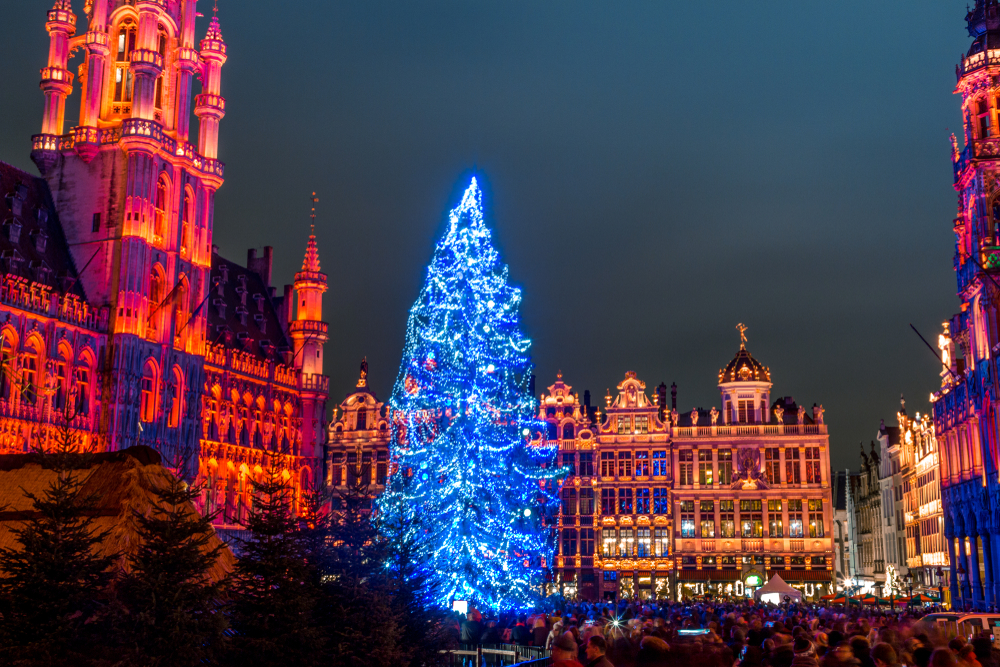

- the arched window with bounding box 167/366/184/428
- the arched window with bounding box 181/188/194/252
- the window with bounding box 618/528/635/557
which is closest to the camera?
the arched window with bounding box 167/366/184/428

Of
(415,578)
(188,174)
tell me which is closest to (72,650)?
(415,578)

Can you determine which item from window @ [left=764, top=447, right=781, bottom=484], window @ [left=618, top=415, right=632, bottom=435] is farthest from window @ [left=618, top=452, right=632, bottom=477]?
window @ [left=764, top=447, right=781, bottom=484]

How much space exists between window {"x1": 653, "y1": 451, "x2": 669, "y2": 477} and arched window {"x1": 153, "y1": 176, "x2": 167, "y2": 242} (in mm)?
34101

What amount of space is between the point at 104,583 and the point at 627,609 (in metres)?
23.7

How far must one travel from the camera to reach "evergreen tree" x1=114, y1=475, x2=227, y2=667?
9727mm

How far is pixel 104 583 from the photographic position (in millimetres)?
10234

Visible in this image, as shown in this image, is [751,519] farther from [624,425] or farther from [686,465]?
[624,425]

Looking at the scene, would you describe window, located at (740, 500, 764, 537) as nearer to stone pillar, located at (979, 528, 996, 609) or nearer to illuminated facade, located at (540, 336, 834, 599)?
illuminated facade, located at (540, 336, 834, 599)

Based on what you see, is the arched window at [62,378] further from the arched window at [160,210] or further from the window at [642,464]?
the window at [642,464]

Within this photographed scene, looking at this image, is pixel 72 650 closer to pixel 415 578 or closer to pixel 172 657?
pixel 172 657

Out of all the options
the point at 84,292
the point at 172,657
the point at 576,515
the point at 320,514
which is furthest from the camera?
the point at 576,515

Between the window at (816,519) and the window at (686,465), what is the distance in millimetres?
7468

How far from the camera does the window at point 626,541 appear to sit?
208 ft

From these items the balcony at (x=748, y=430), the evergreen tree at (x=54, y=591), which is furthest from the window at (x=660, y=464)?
the evergreen tree at (x=54, y=591)
